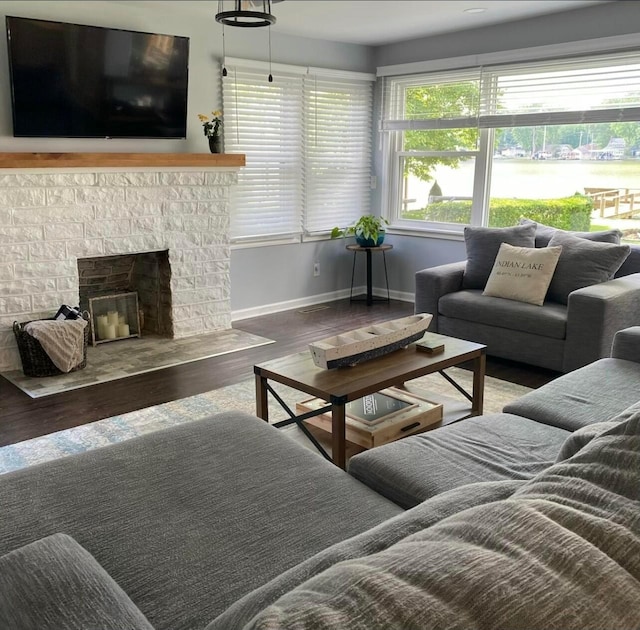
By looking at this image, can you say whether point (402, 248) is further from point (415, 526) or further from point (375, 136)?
point (415, 526)

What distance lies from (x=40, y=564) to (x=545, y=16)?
5093 mm

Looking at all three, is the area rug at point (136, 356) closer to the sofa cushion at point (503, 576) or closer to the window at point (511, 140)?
the window at point (511, 140)

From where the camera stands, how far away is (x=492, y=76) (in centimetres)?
532

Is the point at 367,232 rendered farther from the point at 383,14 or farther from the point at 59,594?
the point at 59,594

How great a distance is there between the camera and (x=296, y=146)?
5680 millimetres

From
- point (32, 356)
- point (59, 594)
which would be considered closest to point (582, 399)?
point (59, 594)

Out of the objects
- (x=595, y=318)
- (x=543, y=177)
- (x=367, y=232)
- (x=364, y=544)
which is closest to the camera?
(x=364, y=544)

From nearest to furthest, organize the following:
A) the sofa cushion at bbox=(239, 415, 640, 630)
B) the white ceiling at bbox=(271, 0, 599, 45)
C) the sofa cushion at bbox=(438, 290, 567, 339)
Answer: the sofa cushion at bbox=(239, 415, 640, 630), the sofa cushion at bbox=(438, 290, 567, 339), the white ceiling at bbox=(271, 0, 599, 45)

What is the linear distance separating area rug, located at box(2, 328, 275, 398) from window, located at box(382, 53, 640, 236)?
89.8 inches

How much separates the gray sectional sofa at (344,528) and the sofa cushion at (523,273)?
54.5 inches

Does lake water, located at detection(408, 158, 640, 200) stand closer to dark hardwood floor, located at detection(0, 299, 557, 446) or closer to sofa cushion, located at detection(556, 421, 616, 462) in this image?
dark hardwood floor, located at detection(0, 299, 557, 446)

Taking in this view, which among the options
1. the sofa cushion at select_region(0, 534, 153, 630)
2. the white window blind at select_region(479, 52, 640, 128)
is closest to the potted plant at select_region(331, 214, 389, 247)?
the white window blind at select_region(479, 52, 640, 128)

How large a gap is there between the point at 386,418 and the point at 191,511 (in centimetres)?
→ 136

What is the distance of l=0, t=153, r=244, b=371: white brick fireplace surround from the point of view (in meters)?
4.09
